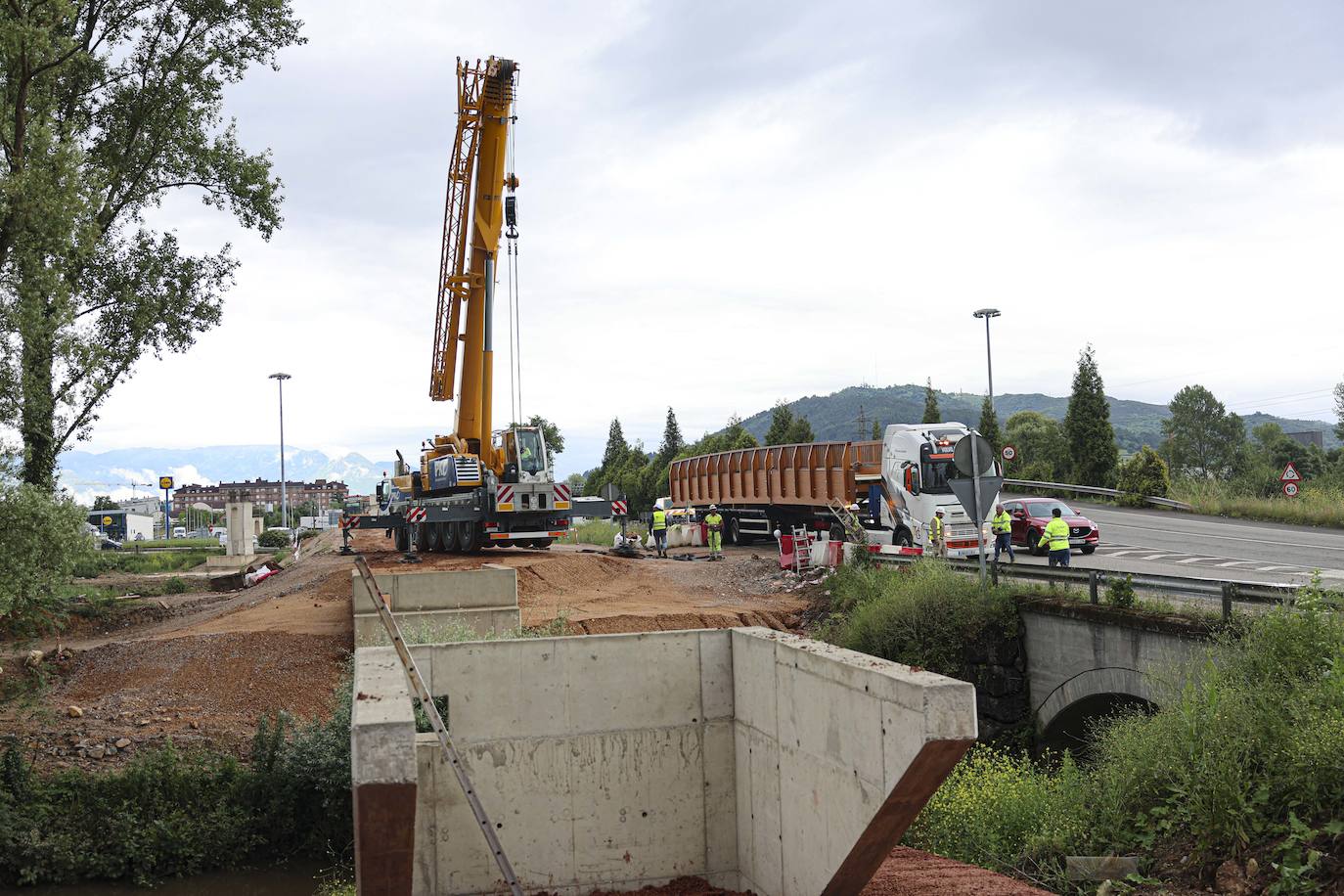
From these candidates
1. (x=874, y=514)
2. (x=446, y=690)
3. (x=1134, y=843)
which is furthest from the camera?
(x=874, y=514)

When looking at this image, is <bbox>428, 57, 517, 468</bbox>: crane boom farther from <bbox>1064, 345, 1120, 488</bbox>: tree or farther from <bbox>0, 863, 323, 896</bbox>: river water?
<bbox>1064, 345, 1120, 488</bbox>: tree

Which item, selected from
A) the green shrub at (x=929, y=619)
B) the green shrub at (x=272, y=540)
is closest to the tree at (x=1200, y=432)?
the green shrub at (x=272, y=540)

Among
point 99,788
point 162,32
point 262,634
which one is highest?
point 162,32

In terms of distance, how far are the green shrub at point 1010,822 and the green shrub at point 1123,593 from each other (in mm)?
2243

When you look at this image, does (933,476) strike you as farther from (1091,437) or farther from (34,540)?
(1091,437)

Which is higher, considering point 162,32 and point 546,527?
point 162,32

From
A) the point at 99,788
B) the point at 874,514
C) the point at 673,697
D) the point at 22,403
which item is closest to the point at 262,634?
the point at 99,788

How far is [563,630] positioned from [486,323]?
35.7ft

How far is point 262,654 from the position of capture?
52.1ft

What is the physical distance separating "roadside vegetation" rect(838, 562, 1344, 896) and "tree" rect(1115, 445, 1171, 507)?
26.5 metres

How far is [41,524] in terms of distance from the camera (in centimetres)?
1326

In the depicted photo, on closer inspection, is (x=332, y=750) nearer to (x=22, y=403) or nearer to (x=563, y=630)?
(x=563, y=630)

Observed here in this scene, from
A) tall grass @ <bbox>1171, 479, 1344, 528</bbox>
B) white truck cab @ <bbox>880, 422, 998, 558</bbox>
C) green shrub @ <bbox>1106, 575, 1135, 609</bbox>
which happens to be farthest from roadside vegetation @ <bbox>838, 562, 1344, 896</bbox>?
tall grass @ <bbox>1171, 479, 1344, 528</bbox>

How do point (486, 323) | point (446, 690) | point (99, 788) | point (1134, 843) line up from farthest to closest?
point (486, 323) → point (99, 788) → point (446, 690) → point (1134, 843)
